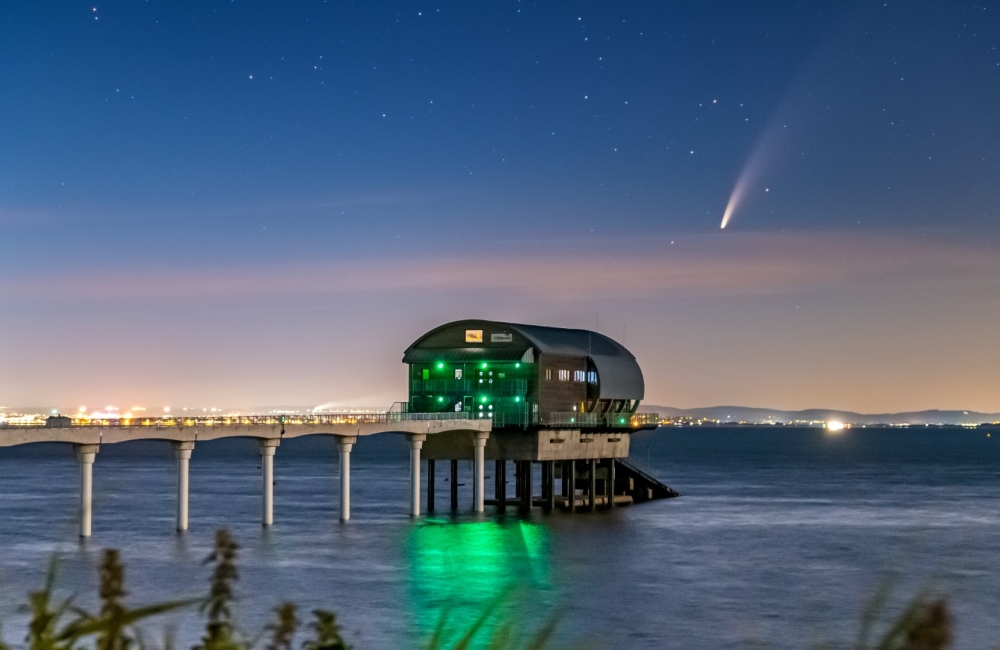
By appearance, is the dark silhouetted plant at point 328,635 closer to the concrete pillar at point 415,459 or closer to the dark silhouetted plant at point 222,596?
the dark silhouetted plant at point 222,596

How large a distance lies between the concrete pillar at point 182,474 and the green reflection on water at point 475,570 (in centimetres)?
1130

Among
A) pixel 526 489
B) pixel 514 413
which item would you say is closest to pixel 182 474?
pixel 514 413

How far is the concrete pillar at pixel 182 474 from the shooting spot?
6384 centimetres

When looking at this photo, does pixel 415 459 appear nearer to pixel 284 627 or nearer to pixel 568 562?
pixel 568 562

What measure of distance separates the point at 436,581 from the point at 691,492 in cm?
7029

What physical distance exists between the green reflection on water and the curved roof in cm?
1180

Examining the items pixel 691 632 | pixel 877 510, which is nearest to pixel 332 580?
pixel 691 632

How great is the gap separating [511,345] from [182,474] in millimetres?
27626

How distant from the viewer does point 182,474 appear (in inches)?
2539

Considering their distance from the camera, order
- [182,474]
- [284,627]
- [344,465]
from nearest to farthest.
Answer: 1. [284,627]
2. [182,474]
3. [344,465]

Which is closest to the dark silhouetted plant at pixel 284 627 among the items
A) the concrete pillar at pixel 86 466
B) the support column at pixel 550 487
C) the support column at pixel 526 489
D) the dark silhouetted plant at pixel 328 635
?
the dark silhouetted plant at pixel 328 635

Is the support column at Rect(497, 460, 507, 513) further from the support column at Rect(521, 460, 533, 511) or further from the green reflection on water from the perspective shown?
the green reflection on water

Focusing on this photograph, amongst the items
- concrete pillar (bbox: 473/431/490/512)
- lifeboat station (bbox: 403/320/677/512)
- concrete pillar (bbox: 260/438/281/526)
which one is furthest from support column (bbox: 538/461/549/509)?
concrete pillar (bbox: 260/438/281/526)

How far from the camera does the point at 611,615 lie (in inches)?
1916
